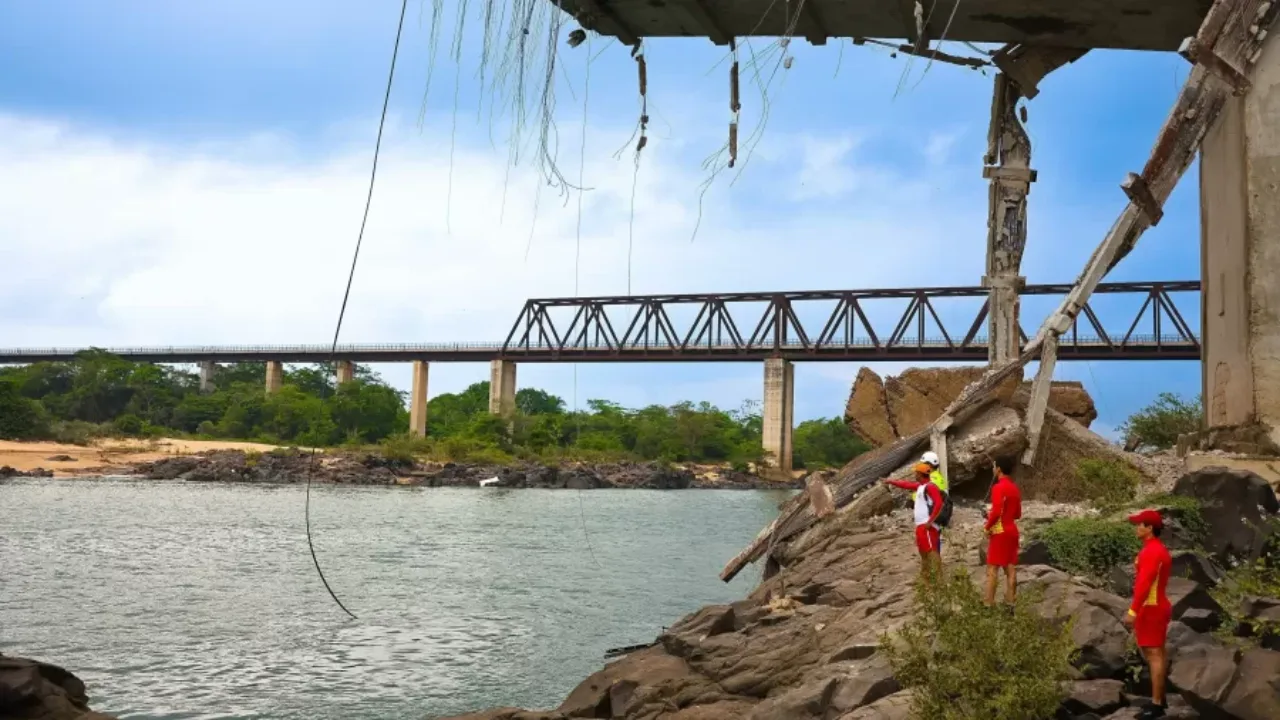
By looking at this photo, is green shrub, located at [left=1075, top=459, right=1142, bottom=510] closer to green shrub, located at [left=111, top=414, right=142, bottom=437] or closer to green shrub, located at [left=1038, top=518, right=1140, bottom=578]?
green shrub, located at [left=1038, top=518, right=1140, bottom=578]

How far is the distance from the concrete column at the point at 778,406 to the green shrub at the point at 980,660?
7434cm

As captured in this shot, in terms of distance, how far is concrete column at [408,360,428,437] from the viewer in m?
90.4

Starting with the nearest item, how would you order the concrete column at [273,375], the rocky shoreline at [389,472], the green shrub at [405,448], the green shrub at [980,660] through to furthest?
the green shrub at [980,660] < the rocky shoreline at [389,472] < the green shrub at [405,448] < the concrete column at [273,375]

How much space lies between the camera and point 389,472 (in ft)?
237

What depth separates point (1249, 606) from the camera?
286 inches

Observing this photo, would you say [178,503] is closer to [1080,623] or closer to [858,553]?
[858,553]

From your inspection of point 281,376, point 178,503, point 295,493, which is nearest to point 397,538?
point 178,503

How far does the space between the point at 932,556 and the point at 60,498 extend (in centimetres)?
4484

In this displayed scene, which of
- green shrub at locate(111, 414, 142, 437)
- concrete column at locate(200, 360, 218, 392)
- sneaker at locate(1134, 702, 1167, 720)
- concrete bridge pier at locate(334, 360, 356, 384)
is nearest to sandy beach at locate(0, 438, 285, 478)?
green shrub at locate(111, 414, 142, 437)

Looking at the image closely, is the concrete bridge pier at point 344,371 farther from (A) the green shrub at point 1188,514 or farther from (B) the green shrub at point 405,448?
(A) the green shrub at point 1188,514

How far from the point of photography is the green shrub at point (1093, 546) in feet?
32.0

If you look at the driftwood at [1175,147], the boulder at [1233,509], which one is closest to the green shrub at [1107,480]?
the driftwood at [1175,147]

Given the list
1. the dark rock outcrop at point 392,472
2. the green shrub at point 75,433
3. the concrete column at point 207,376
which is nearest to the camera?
the dark rock outcrop at point 392,472

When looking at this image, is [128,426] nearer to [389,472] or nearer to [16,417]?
[16,417]
